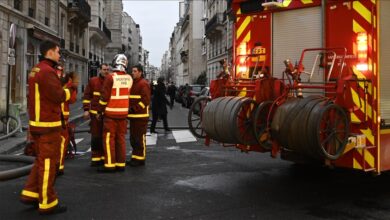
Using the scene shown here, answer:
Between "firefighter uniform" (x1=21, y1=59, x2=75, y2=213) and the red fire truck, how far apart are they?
6.10 ft

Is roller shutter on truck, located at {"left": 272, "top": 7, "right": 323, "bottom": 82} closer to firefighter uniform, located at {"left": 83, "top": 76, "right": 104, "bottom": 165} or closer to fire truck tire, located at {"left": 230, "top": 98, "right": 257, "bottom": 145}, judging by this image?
fire truck tire, located at {"left": 230, "top": 98, "right": 257, "bottom": 145}

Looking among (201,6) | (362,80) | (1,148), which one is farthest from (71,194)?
(201,6)

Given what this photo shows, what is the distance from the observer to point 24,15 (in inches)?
843

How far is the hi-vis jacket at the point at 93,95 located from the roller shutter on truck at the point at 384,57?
4720 mm

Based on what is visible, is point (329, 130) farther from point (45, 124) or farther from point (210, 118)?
point (45, 124)

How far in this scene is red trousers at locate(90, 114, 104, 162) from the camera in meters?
7.93

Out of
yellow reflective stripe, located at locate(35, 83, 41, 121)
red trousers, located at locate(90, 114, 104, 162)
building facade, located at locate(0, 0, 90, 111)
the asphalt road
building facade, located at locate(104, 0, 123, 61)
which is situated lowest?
the asphalt road

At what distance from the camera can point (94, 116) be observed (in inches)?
316

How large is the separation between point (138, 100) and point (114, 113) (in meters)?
0.76

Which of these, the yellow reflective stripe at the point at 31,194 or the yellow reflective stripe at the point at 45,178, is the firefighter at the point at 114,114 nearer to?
the yellow reflective stripe at the point at 31,194

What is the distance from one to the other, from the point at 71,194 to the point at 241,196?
211 cm

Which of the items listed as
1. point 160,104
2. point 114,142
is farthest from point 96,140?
point 160,104

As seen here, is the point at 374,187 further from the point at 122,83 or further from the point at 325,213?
the point at 122,83

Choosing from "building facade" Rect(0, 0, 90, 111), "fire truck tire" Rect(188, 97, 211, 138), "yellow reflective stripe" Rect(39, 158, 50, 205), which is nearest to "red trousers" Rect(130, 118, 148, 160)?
"fire truck tire" Rect(188, 97, 211, 138)
